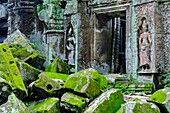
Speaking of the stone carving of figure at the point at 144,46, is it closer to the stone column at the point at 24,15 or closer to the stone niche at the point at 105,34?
the stone niche at the point at 105,34

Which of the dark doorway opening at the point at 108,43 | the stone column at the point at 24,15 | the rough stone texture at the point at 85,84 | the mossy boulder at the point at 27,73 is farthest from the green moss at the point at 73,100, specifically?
the stone column at the point at 24,15

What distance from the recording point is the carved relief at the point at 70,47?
10.3 m

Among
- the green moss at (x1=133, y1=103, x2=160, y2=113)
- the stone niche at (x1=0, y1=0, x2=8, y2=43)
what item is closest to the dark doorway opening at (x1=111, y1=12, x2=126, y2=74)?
the green moss at (x1=133, y1=103, x2=160, y2=113)

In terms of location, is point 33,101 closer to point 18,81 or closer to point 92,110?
point 18,81

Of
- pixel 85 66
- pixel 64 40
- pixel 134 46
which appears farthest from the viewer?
pixel 64 40

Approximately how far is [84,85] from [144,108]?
1696 mm

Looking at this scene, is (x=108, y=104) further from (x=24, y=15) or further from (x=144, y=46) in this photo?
(x=24, y=15)

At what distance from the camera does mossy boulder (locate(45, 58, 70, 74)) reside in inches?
368

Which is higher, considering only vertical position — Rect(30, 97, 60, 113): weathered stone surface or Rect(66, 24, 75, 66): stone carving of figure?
Rect(66, 24, 75, 66): stone carving of figure

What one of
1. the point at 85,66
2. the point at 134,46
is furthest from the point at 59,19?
the point at 134,46

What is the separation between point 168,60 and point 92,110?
10.9ft

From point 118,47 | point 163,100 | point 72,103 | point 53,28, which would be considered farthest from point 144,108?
point 53,28

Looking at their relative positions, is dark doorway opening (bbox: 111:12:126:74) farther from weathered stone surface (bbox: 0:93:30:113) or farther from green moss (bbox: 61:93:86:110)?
weathered stone surface (bbox: 0:93:30:113)

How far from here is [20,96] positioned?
6867 mm
